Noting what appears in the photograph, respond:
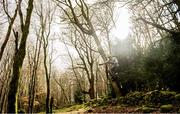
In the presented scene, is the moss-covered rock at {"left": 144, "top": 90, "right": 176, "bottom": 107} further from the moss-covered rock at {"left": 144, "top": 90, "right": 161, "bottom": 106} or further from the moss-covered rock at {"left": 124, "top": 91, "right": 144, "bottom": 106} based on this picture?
the moss-covered rock at {"left": 124, "top": 91, "right": 144, "bottom": 106}

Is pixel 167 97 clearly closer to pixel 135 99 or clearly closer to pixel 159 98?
pixel 159 98

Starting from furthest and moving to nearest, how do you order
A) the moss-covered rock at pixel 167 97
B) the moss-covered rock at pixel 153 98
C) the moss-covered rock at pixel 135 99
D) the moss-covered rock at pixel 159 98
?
the moss-covered rock at pixel 135 99 → the moss-covered rock at pixel 153 98 → the moss-covered rock at pixel 159 98 → the moss-covered rock at pixel 167 97

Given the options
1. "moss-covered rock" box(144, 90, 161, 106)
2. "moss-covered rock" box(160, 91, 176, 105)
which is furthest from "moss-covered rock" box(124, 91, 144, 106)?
"moss-covered rock" box(160, 91, 176, 105)

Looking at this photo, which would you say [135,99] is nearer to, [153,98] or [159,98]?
[153,98]

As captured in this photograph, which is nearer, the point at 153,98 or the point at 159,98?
the point at 159,98

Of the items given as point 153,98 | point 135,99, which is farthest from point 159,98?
point 135,99

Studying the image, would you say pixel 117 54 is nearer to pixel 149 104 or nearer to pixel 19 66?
pixel 149 104

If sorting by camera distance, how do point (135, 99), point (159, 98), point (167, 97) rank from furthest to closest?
point (135, 99) < point (159, 98) < point (167, 97)

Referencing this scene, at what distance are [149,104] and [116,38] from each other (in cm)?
925

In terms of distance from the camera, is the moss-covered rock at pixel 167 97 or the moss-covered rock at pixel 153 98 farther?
the moss-covered rock at pixel 153 98

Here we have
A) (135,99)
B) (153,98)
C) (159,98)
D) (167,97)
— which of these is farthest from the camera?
(135,99)

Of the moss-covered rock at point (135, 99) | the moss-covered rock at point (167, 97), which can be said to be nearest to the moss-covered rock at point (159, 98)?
the moss-covered rock at point (167, 97)

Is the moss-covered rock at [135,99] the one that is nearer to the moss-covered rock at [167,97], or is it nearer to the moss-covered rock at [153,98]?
the moss-covered rock at [153,98]

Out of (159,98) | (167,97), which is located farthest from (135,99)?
(167,97)
